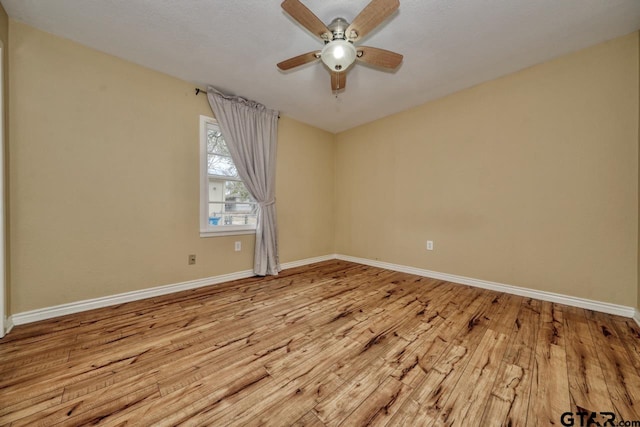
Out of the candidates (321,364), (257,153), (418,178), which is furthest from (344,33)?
(321,364)

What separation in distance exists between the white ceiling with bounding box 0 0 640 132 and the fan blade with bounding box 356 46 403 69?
0.66ft

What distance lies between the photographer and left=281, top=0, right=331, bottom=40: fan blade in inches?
58.1

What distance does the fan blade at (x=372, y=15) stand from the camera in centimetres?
147

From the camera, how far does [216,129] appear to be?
2994 millimetres

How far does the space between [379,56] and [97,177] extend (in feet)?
9.24

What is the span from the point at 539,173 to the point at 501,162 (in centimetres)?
36

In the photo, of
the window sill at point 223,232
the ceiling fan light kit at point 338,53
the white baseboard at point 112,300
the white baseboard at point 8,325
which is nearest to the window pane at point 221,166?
the window sill at point 223,232

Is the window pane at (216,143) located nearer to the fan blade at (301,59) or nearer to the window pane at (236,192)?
the window pane at (236,192)

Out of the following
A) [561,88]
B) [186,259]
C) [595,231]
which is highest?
[561,88]

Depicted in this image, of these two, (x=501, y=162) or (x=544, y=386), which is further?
(x=501, y=162)

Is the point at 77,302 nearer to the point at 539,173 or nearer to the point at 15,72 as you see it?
the point at 15,72

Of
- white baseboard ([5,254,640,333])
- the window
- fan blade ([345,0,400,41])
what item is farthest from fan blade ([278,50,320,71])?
white baseboard ([5,254,640,333])

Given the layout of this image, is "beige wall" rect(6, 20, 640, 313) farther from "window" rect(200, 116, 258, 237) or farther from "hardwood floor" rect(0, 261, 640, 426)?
"hardwood floor" rect(0, 261, 640, 426)

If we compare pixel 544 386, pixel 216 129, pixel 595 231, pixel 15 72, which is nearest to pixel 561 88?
pixel 595 231
